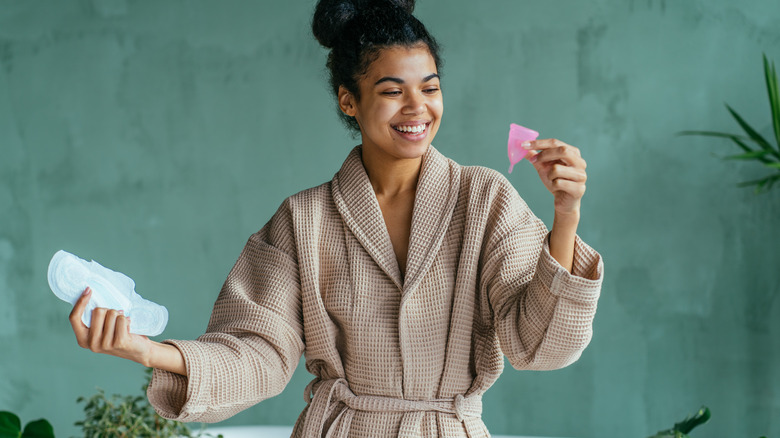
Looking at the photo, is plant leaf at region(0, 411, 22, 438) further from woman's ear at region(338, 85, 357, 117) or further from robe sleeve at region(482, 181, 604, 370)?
robe sleeve at region(482, 181, 604, 370)

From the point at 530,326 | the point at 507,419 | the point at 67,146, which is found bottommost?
the point at 507,419

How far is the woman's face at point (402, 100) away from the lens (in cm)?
130

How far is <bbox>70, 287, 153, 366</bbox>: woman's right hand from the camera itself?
109 cm

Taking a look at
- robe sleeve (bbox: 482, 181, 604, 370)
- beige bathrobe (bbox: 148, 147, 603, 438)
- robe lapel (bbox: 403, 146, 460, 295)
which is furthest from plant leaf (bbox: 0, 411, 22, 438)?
robe sleeve (bbox: 482, 181, 604, 370)

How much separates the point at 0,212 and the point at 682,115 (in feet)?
8.73

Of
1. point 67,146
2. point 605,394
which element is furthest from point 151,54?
point 605,394

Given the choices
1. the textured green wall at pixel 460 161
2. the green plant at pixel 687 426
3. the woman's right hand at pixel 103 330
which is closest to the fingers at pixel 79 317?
the woman's right hand at pixel 103 330

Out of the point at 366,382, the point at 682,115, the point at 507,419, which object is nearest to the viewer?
the point at 366,382

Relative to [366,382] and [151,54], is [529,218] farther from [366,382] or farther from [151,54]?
[151,54]

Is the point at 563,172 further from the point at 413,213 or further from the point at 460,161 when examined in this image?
the point at 460,161

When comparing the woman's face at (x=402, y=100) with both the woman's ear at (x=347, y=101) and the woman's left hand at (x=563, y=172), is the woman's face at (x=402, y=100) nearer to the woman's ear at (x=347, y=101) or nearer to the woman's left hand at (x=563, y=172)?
the woman's ear at (x=347, y=101)

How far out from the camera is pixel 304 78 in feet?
9.75

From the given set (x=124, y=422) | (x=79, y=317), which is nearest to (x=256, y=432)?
(x=124, y=422)

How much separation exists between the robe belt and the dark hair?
0.54 metres
